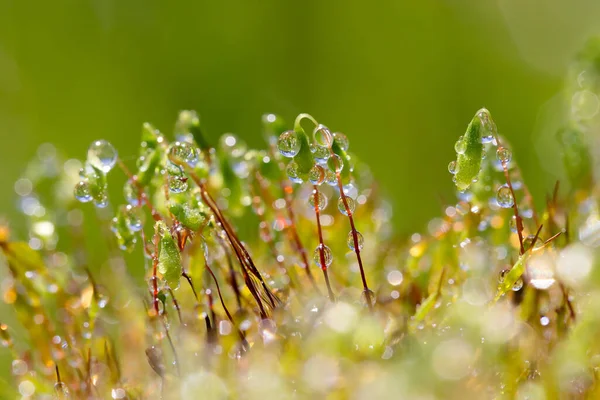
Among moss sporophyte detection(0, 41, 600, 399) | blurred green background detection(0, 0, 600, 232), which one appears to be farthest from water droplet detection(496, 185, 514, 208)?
blurred green background detection(0, 0, 600, 232)

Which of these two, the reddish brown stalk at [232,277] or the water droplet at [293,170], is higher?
the water droplet at [293,170]

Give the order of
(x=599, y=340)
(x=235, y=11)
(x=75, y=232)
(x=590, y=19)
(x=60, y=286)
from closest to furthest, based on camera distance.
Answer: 1. (x=599, y=340)
2. (x=60, y=286)
3. (x=75, y=232)
4. (x=235, y=11)
5. (x=590, y=19)

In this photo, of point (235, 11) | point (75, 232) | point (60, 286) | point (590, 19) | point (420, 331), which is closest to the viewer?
point (420, 331)

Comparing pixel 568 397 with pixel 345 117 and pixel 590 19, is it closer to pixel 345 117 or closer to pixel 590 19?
pixel 345 117

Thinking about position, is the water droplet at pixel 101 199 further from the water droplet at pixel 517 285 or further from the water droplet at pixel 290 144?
the water droplet at pixel 517 285

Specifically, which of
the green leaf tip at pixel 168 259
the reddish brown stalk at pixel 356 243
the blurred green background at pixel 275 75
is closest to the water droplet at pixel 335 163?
the reddish brown stalk at pixel 356 243

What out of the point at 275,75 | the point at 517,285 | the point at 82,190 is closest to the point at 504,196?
the point at 517,285

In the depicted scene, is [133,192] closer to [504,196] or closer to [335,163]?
[335,163]

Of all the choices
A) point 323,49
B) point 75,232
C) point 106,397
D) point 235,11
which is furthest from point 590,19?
point 106,397
